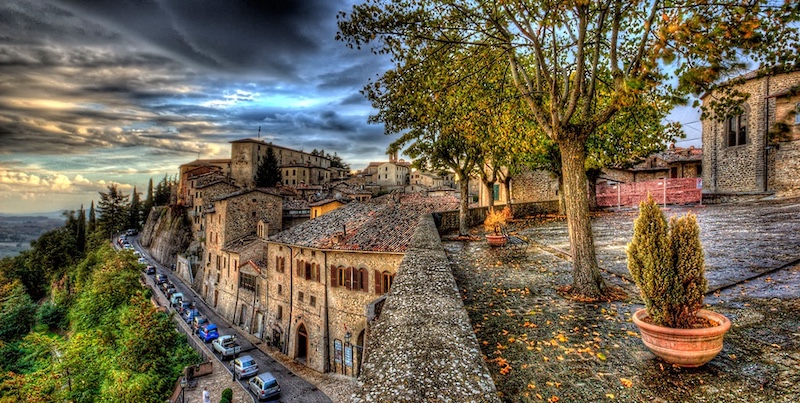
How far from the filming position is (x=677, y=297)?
3785 mm

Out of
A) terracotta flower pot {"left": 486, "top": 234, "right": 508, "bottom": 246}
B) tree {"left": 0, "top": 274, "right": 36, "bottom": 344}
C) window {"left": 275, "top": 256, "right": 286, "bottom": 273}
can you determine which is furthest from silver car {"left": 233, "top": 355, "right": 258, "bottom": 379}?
tree {"left": 0, "top": 274, "right": 36, "bottom": 344}

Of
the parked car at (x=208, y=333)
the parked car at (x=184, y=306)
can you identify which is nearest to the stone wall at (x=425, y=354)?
the parked car at (x=208, y=333)

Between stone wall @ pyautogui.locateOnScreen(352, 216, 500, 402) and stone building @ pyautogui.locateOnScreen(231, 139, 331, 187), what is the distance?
7086cm

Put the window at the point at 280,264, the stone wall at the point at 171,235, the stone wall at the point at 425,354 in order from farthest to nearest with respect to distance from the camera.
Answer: the stone wall at the point at 171,235 < the window at the point at 280,264 < the stone wall at the point at 425,354

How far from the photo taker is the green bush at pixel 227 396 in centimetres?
1941

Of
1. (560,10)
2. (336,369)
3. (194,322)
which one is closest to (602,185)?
(336,369)

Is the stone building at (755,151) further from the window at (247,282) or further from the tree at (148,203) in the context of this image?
the tree at (148,203)

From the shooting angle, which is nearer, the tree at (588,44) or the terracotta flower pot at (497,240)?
the tree at (588,44)

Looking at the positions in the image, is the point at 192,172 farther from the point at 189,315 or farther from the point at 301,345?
the point at 301,345

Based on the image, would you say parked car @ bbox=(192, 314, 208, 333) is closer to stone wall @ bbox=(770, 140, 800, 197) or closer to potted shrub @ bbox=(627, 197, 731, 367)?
potted shrub @ bbox=(627, 197, 731, 367)

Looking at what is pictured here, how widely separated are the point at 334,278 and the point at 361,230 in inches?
137

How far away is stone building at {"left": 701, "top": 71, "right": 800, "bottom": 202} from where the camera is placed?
25775 mm

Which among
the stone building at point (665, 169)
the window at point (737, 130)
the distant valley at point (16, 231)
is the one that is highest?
the window at point (737, 130)

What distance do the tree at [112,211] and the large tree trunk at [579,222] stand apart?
287 feet
